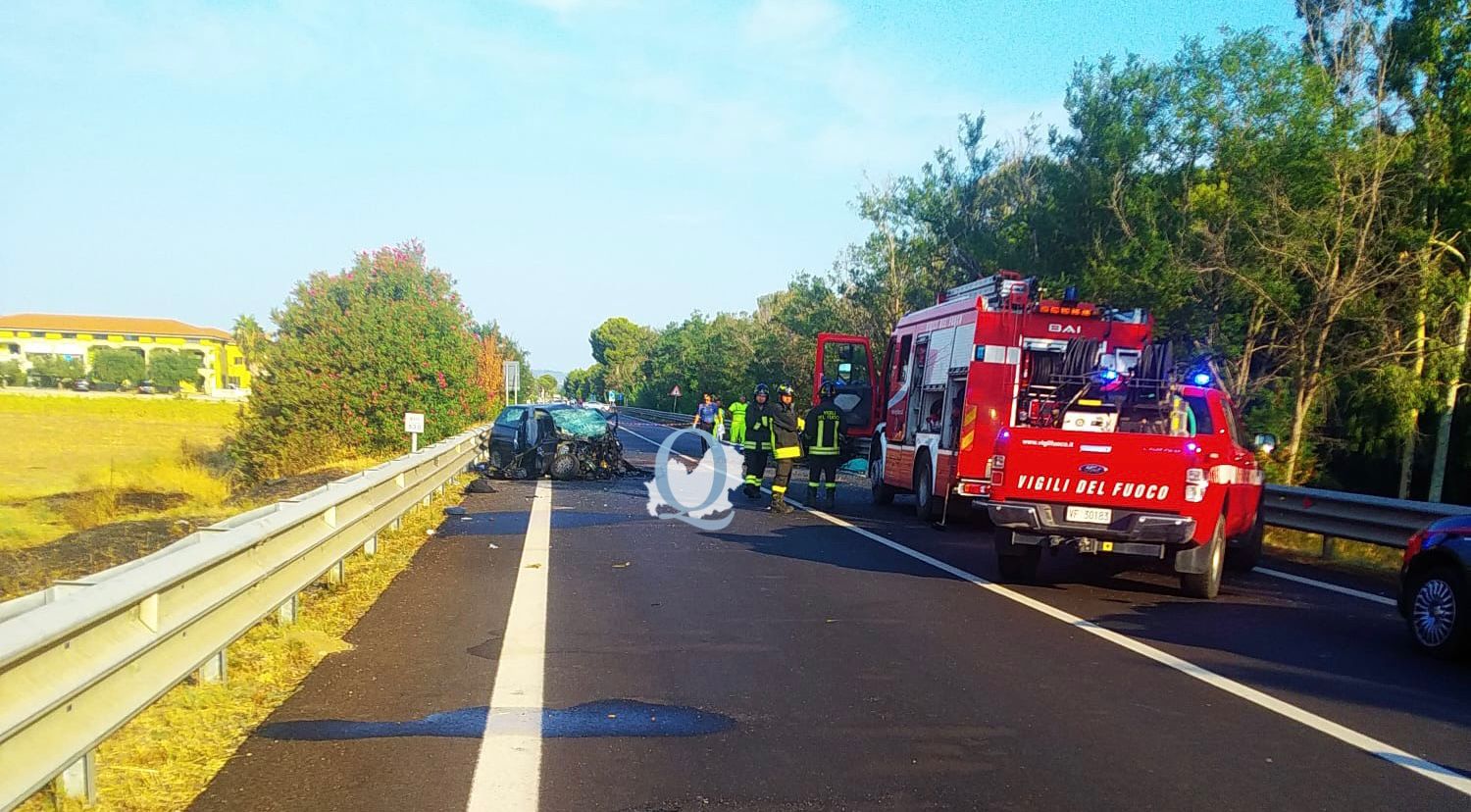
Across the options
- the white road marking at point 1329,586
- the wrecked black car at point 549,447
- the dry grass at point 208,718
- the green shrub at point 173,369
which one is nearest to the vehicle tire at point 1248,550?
the white road marking at point 1329,586

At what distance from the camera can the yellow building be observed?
4365 inches

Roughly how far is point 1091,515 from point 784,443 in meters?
6.99

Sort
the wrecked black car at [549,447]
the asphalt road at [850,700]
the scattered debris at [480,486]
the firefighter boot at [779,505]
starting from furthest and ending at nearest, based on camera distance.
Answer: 1. the wrecked black car at [549,447]
2. the scattered debris at [480,486]
3. the firefighter boot at [779,505]
4. the asphalt road at [850,700]

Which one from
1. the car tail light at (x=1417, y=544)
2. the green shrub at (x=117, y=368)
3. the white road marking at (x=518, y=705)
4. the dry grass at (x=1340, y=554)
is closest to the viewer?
the white road marking at (x=518, y=705)

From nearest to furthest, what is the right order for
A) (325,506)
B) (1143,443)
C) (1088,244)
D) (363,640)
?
(363,640) → (325,506) → (1143,443) → (1088,244)

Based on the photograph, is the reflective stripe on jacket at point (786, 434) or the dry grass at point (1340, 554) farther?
the reflective stripe on jacket at point (786, 434)

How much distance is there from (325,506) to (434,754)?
3.30m

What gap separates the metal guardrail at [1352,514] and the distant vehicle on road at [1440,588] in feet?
9.52

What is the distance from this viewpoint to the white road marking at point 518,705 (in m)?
4.46

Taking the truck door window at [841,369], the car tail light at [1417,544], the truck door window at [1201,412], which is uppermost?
the truck door window at [841,369]

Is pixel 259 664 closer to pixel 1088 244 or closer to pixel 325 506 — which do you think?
pixel 325 506

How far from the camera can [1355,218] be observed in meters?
19.6

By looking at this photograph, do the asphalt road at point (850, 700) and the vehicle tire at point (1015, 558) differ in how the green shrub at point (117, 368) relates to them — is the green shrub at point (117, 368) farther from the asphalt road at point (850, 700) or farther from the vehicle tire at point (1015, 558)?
the vehicle tire at point (1015, 558)

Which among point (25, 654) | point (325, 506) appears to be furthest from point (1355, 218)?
point (25, 654)
